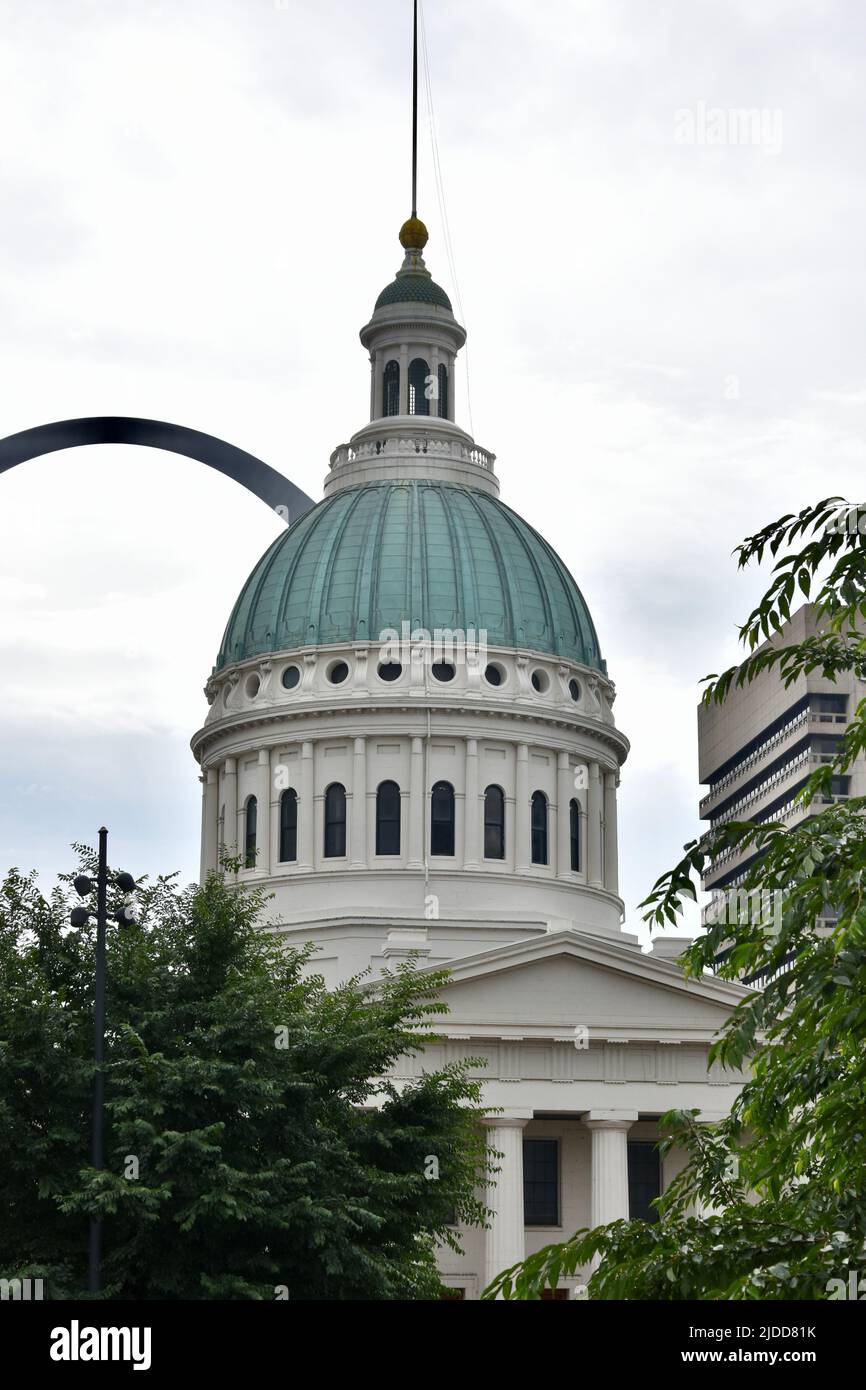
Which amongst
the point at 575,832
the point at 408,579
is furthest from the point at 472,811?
the point at 408,579

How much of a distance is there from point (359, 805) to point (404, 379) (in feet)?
65.8

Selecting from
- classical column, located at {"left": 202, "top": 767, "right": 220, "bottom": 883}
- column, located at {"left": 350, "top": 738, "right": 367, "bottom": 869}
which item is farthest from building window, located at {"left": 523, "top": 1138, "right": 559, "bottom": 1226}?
classical column, located at {"left": 202, "top": 767, "right": 220, "bottom": 883}

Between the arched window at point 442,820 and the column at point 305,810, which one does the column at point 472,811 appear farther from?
the column at point 305,810

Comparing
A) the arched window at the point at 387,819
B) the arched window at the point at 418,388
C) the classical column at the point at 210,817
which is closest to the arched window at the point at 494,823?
the arched window at the point at 387,819

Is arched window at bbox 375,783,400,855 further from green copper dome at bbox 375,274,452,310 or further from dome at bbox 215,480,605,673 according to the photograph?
green copper dome at bbox 375,274,452,310

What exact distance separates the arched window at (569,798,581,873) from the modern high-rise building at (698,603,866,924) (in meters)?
26.5

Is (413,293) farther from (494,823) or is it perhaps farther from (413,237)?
(494,823)

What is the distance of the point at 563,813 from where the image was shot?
82875mm

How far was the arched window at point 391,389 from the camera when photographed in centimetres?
9125

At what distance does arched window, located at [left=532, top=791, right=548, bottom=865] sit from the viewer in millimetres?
82188
